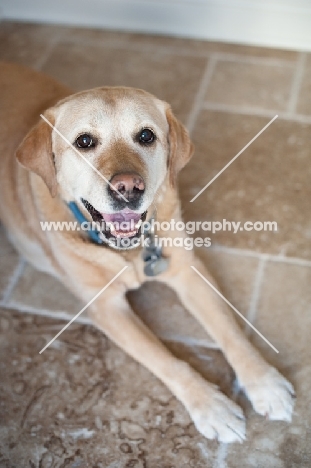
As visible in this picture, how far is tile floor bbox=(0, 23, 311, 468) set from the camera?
1646 millimetres

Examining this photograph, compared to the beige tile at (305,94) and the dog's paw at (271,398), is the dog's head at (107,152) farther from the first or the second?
the beige tile at (305,94)

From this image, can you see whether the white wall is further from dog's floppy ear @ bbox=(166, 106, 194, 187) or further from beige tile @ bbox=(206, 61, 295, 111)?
dog's floppy ear @ bbox=(166, 106, 194, 187)

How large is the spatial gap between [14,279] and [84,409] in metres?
0.63

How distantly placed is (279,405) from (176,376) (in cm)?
33

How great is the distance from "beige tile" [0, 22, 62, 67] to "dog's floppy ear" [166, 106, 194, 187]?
158 centimetres

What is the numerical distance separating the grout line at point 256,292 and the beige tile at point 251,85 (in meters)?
0.97

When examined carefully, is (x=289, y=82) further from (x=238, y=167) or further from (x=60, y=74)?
(x=60, y=74)

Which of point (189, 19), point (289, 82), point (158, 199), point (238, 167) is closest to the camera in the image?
point (158, 199)

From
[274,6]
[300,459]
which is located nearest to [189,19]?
[274,6]

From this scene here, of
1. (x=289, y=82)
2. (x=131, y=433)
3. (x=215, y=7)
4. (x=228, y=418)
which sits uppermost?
(x=215, y=7)

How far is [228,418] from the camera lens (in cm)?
163

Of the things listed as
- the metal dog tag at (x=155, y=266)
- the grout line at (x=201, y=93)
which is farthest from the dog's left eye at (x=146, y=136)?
the grout line at (x=201, y=93)

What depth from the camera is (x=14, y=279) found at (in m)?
2.12

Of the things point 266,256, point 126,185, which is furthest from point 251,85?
point 126,185
